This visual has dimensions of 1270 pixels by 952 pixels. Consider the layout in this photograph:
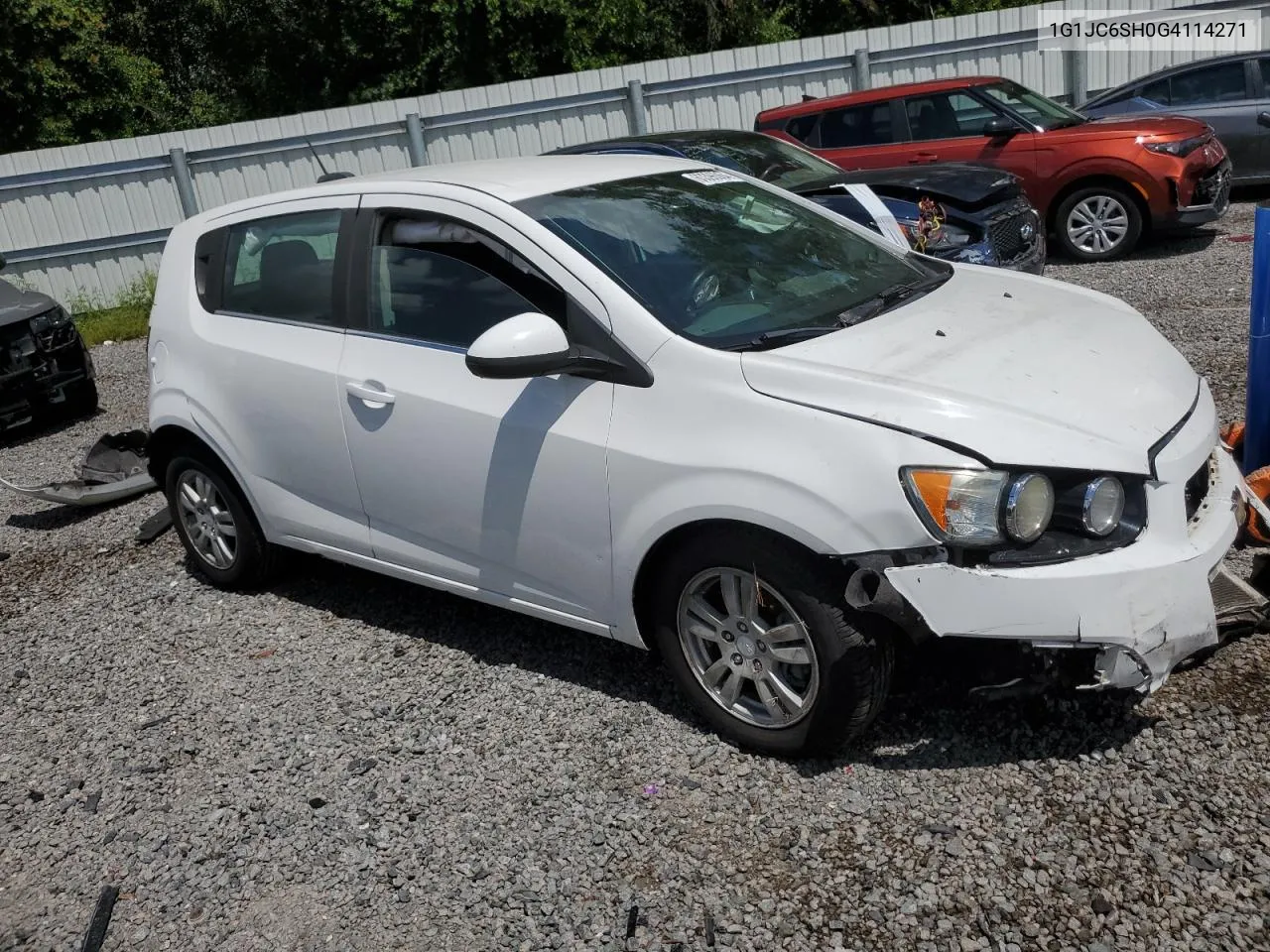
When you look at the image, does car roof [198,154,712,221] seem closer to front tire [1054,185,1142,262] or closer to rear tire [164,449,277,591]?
rear tire [164,449,277,591]

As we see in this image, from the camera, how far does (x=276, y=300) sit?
4695 millimetres

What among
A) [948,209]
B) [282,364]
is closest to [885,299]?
[282,364]

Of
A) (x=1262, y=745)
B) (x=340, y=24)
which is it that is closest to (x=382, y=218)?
(x=1262, y=745)

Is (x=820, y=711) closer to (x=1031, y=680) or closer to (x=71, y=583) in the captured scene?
(x=1031, y=680)

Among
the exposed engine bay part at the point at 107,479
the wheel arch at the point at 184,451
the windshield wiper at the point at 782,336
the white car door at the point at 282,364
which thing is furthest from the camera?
the exposed engine bay part at the point at 107,479

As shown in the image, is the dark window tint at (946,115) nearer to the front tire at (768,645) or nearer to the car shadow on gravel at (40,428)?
the car shadow on gravel at (40,428)

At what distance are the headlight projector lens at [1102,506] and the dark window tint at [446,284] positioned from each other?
1.65 meters

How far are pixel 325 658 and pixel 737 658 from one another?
1.89 metres

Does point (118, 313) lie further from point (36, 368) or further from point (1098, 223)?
point (1098, 223)

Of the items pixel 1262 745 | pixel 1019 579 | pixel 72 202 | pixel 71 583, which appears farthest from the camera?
pixel 72 202

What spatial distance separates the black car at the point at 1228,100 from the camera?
12.0 meters

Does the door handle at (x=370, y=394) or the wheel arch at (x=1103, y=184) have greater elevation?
the door handle at (x=370, y=394)

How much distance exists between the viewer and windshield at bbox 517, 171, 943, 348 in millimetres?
3705

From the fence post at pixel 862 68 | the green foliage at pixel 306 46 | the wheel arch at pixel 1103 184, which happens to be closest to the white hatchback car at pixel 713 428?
the wheel arch at pixel 1103 184
